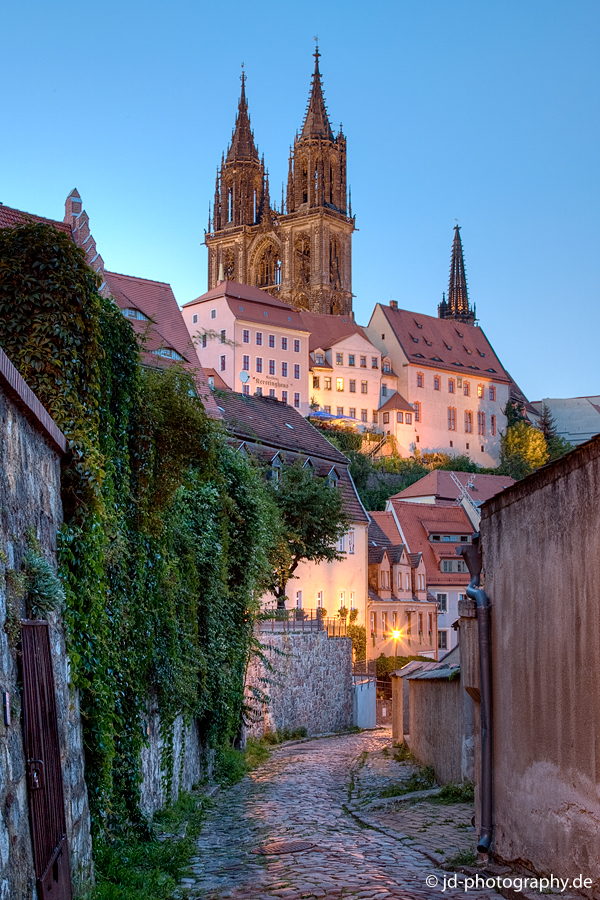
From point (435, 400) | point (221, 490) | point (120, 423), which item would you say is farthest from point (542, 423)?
point (120, 423)

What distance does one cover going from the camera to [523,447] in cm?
11325

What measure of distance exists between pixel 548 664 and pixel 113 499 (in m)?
4.53

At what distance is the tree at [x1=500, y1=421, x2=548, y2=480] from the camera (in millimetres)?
111000

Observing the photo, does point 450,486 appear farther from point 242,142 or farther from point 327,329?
point 242,142

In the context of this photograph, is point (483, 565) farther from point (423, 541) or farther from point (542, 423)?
point (542, 423)

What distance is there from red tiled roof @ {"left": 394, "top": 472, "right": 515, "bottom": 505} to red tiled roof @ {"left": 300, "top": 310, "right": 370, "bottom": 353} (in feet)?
81.9

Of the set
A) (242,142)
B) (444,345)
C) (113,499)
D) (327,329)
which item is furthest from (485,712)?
(242,142)

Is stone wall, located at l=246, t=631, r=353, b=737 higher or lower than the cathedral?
lower

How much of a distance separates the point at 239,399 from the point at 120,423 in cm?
3121

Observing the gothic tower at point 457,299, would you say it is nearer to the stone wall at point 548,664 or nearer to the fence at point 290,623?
the fence at point 290,623

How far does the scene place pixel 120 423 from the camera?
1099 cm

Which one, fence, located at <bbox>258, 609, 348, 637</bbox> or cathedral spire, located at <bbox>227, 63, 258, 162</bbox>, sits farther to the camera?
cathedral spire, located at <bbox>227, 63, 258, 162</bbox>

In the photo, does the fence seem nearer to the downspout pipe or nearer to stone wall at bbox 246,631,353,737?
stone wall at bbox 246,631,353,737

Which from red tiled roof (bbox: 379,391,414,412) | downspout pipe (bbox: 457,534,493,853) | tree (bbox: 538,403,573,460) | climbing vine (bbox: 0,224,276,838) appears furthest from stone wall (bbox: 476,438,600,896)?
tree (bbox: 538,403,573,460)
